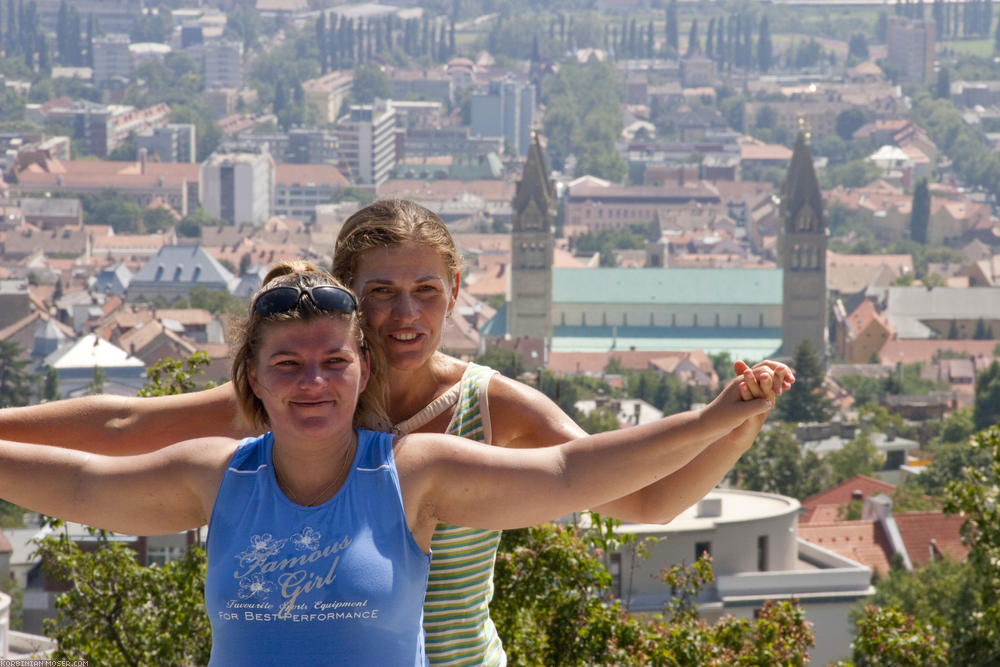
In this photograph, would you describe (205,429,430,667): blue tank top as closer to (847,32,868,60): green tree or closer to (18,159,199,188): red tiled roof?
(18,159,199,188): red tiled roof

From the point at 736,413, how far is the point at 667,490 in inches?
8.8

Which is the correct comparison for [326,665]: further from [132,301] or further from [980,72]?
[980,72]

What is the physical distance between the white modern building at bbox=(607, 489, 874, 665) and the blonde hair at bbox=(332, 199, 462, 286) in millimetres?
12593

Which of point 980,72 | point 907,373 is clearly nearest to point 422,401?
point 907,373

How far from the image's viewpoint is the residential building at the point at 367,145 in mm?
112062

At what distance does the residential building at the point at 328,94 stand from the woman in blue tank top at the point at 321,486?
131 metres

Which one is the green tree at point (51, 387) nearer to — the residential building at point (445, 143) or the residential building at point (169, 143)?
the residential building at point (169, 143)

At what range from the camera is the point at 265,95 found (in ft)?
457

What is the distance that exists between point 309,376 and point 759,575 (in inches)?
557

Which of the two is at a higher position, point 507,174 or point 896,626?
point 896,626

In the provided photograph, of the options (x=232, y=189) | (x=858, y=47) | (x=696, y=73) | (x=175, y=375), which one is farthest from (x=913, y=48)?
(x=175, y=375)

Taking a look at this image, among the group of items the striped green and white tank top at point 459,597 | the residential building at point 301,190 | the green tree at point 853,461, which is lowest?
the residential building at point 301,190

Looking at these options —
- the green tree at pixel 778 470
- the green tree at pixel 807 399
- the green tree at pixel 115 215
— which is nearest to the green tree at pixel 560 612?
the green tree at pixel 778 470

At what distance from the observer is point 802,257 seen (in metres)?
55.7
